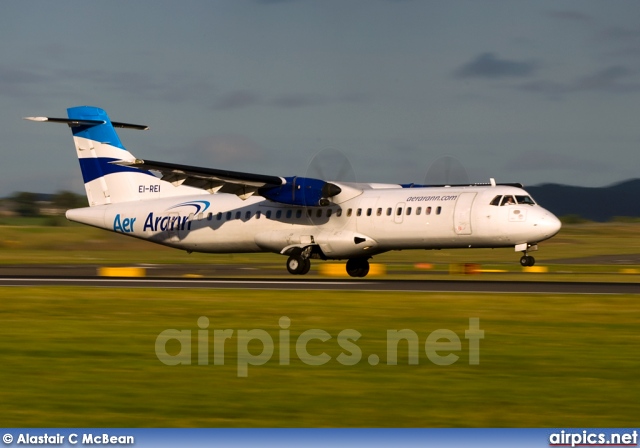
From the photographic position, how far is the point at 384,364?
12.9 m

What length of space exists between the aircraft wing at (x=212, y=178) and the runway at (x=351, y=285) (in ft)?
13.0

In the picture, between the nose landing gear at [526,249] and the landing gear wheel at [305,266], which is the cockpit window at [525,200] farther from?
the landing gear wheel at [305,266]

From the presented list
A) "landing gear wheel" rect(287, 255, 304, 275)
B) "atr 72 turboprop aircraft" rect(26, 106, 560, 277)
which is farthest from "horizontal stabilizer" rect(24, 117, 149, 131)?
"landing gear wheel" rect(287, 255, 304, 275)

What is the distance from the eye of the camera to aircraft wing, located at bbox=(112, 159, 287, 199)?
3177cm

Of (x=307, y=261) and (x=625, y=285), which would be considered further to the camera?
(x=307, y=261)

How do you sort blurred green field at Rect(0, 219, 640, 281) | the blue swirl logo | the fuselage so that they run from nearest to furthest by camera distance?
the fuselage, the blue swirl logo, blurred green field at Rect(0, 219, 640, 281)

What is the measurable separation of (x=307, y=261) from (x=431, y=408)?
23.1 meters

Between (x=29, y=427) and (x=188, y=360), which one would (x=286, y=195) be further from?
(x=29, y=427)

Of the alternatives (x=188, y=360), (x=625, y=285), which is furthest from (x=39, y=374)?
(x=625, y=285)

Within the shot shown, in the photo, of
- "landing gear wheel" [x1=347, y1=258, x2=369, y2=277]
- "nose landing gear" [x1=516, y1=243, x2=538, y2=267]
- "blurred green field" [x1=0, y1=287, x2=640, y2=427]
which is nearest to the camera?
"blurred green field" [x1=0, y1=287, x2=640, y2=427]

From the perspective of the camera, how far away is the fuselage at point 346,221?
29766mm

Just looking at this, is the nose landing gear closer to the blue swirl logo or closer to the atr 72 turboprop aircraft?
the atr 72 turboprop aircraft

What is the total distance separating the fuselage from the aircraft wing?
1.20 metres

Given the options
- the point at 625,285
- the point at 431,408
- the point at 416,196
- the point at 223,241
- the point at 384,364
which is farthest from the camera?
the point at 223,241
